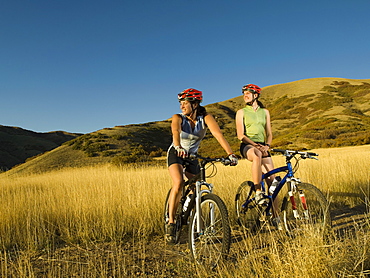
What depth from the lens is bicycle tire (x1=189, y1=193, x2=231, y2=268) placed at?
2.96m

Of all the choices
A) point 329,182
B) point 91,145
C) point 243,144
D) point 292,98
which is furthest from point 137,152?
point 292,98

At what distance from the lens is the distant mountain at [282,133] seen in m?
28.7

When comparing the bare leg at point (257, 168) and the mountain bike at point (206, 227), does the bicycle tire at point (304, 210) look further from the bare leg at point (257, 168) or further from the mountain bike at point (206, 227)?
the mountain bike at point (206, 227)

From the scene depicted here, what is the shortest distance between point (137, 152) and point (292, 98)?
58.0 metres

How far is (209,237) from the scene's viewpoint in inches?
124

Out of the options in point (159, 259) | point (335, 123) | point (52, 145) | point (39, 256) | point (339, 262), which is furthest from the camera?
point (52, 145)

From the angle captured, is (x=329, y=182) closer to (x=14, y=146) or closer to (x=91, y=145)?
(x=91, y=145)

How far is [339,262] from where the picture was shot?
8.01 ft

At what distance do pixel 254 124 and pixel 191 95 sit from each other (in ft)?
4.93

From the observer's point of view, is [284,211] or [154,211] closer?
[284,211]

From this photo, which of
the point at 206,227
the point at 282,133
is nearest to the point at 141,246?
the point at 206,227

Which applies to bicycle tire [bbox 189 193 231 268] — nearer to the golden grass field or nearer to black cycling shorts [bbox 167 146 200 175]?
the golden grass field

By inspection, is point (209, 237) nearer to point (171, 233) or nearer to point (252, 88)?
point (171, 233)

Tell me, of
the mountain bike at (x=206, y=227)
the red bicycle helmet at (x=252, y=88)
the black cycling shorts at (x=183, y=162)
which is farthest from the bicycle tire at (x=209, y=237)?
the red bicycle helmet at (x=252, y=88)
